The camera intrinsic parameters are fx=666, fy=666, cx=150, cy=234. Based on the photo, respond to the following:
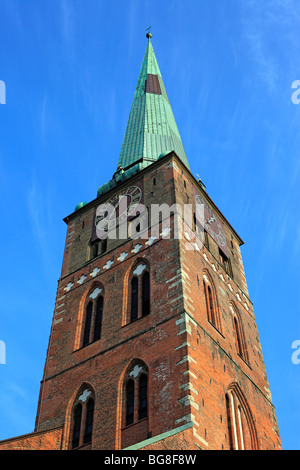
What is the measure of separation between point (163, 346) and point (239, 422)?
4037 millimetres

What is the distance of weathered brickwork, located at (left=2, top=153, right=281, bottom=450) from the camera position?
70.0 feet

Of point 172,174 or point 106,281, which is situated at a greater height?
point 172,174

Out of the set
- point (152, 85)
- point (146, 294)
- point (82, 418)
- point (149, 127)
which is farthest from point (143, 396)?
point (152, 85)

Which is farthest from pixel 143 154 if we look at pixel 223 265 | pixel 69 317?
pixel 69 317

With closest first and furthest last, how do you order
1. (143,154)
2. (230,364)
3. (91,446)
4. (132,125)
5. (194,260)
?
(91,446) < (230,364) < (194,260) < (143,154) < (132,125)

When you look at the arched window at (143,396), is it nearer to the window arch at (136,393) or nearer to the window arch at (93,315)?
the window arch at (136,393)

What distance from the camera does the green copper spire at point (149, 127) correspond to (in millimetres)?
36250

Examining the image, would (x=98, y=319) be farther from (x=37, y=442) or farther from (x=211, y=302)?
(x=37, y=442)

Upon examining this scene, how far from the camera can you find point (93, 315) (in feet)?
89.0

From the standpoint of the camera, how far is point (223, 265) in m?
30.7

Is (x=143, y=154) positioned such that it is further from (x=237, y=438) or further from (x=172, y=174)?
(x=237, y=438)

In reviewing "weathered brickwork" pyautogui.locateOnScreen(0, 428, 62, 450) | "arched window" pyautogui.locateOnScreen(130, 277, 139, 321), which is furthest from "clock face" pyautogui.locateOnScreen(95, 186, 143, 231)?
"weathered brickwork" pyautogui.locateOnScreen(0, 428, 62, 450)

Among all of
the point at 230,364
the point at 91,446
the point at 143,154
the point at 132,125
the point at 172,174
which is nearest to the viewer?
the point at 91,446
